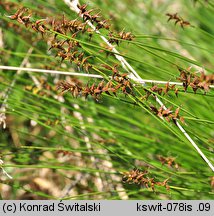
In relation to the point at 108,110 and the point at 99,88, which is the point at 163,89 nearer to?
the point at 99,88

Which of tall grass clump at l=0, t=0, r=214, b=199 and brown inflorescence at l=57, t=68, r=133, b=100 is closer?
brown inflorescence at l=57, t=68, r=133, b=100

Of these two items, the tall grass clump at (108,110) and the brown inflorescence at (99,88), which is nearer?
the brown inflorescence at (99,88)

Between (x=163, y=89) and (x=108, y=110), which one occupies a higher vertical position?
Result: (x=108, y=110)

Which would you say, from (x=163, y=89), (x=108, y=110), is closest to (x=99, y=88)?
(x=163, y=89)

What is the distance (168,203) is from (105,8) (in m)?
0.94

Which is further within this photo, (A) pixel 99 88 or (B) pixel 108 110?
(B) pixel 108 110

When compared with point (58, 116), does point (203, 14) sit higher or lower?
higher

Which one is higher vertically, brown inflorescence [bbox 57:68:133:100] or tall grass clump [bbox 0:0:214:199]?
tall grass clump [bbox 0:0:214:199]

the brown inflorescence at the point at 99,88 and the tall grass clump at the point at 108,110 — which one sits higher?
the tall grass clump at the point at 108,110

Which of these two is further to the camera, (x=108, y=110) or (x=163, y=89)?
(x=108, y=110)

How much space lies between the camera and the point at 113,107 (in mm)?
1777

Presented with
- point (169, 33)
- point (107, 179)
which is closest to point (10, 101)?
point (107, 179)

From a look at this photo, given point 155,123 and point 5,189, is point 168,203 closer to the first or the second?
point 155,123

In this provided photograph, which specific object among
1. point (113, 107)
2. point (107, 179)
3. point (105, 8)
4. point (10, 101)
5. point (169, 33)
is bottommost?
point (107, 179)
